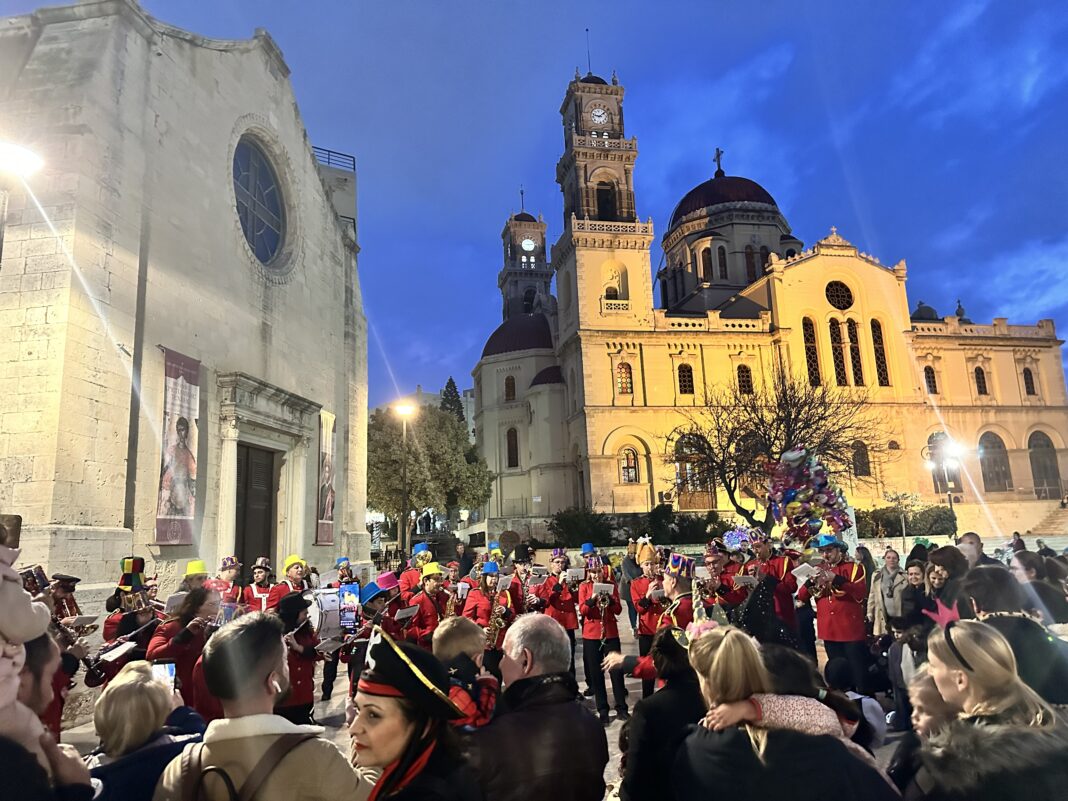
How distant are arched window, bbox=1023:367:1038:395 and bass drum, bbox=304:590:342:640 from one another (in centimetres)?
5577

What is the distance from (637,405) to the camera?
4588 cm

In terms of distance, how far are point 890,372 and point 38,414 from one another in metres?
49.3

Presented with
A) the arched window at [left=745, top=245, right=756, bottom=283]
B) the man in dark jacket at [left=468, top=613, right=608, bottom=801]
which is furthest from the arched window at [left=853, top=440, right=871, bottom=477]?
the man in dark jacket at [left=468, top=613, right=608, bottom=801]

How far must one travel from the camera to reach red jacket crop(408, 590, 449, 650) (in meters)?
8.82

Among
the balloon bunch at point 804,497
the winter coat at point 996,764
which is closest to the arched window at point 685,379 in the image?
the balloon bunch at point 804,497

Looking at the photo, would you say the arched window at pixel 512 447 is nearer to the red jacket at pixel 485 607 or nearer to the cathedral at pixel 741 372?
the cathedral at pixel 741 372

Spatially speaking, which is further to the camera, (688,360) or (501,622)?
(688,360)

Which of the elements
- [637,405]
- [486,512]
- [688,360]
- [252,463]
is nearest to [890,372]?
[688,360]

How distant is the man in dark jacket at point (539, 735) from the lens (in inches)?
123

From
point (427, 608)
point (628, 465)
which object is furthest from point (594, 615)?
point (628, 465)

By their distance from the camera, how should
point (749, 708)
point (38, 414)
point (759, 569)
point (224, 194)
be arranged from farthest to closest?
point (224, 194) < point (38, 414) < point (759, 569) < point (749, 708)

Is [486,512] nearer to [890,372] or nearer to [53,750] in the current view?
[890,372]

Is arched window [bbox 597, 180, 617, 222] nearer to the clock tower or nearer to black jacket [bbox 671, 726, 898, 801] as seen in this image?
the clock tower

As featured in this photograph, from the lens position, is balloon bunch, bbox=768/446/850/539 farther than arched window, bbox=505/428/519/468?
No
